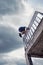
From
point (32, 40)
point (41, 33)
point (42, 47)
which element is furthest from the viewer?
point (42, 47)

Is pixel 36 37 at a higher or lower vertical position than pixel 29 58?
higher

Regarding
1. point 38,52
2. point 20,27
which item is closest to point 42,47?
point 38,52

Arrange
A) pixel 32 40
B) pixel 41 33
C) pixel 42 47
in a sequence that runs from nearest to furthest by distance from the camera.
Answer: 1. pixel 41 33
2. pixel 32 40
3. pixel 42 47

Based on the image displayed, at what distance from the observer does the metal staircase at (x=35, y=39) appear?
34.4 meters

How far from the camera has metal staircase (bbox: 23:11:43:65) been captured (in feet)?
113

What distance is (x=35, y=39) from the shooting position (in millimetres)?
36062

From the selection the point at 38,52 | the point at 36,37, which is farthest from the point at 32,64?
the point at 36,37

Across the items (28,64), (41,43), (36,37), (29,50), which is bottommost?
(28,64)

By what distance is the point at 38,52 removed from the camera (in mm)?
42531

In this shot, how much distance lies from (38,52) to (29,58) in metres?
2.91

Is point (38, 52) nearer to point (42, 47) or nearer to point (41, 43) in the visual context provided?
point (42, 47)

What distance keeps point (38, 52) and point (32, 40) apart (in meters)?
5.65

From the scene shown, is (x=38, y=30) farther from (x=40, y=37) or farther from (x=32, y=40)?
(x=32, y=40)

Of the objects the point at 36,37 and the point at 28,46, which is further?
the point at 28,46
